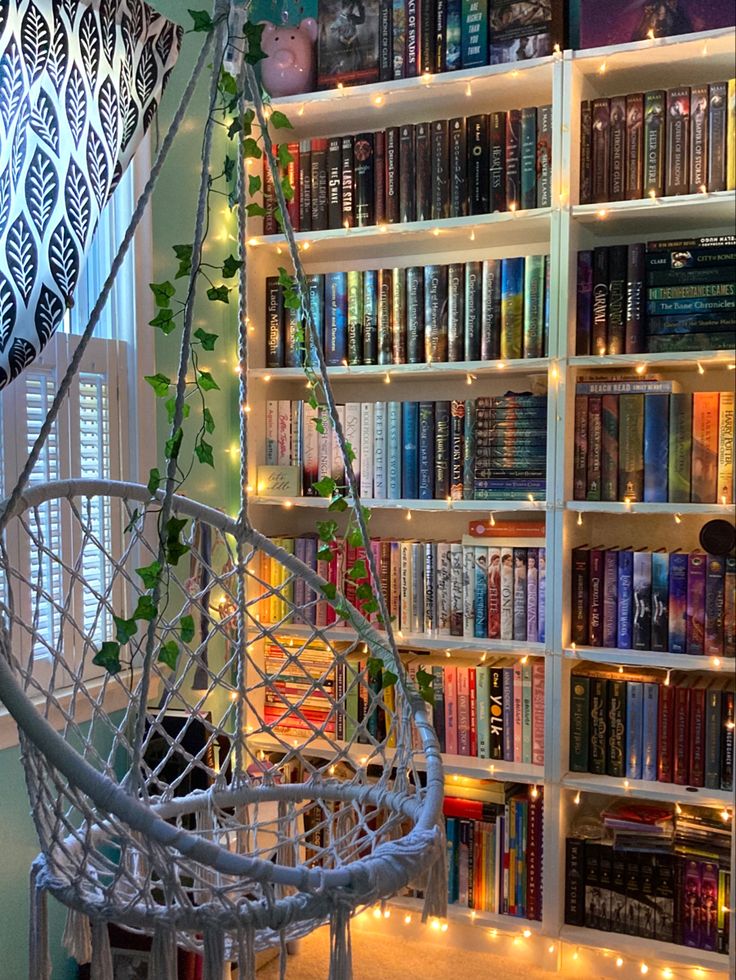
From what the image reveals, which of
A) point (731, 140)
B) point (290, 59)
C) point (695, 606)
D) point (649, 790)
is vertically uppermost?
point (290, 59)

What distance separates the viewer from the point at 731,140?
79.2 inches

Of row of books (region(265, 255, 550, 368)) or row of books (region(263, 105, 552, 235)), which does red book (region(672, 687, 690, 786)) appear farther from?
row of books (region(263, 105, 552, 235))

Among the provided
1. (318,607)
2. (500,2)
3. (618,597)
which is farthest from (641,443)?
(500,2)

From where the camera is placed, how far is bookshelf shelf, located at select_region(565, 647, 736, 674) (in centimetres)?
204

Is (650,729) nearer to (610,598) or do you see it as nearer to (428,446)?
(610,598)

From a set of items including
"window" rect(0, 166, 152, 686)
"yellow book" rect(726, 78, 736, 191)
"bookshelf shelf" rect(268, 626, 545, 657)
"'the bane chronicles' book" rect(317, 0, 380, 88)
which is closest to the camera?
"window" rect(0, 166, 152, 686)

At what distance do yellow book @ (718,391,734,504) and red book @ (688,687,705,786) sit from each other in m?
0.42

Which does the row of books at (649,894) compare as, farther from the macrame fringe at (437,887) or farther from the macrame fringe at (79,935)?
the macrame fringe at (79,935)

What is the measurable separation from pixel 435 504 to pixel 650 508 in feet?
1.56

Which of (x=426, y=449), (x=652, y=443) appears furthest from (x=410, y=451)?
(x=652, y=443)

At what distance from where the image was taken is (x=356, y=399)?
2551mm

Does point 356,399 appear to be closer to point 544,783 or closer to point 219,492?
point 219,492

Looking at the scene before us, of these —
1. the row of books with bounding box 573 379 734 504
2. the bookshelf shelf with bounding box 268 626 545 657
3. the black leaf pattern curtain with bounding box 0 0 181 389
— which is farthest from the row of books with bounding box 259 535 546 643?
the black leaf pattern curtain with bounding box 0 0 181 389

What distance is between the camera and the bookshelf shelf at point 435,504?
2.20 metres
